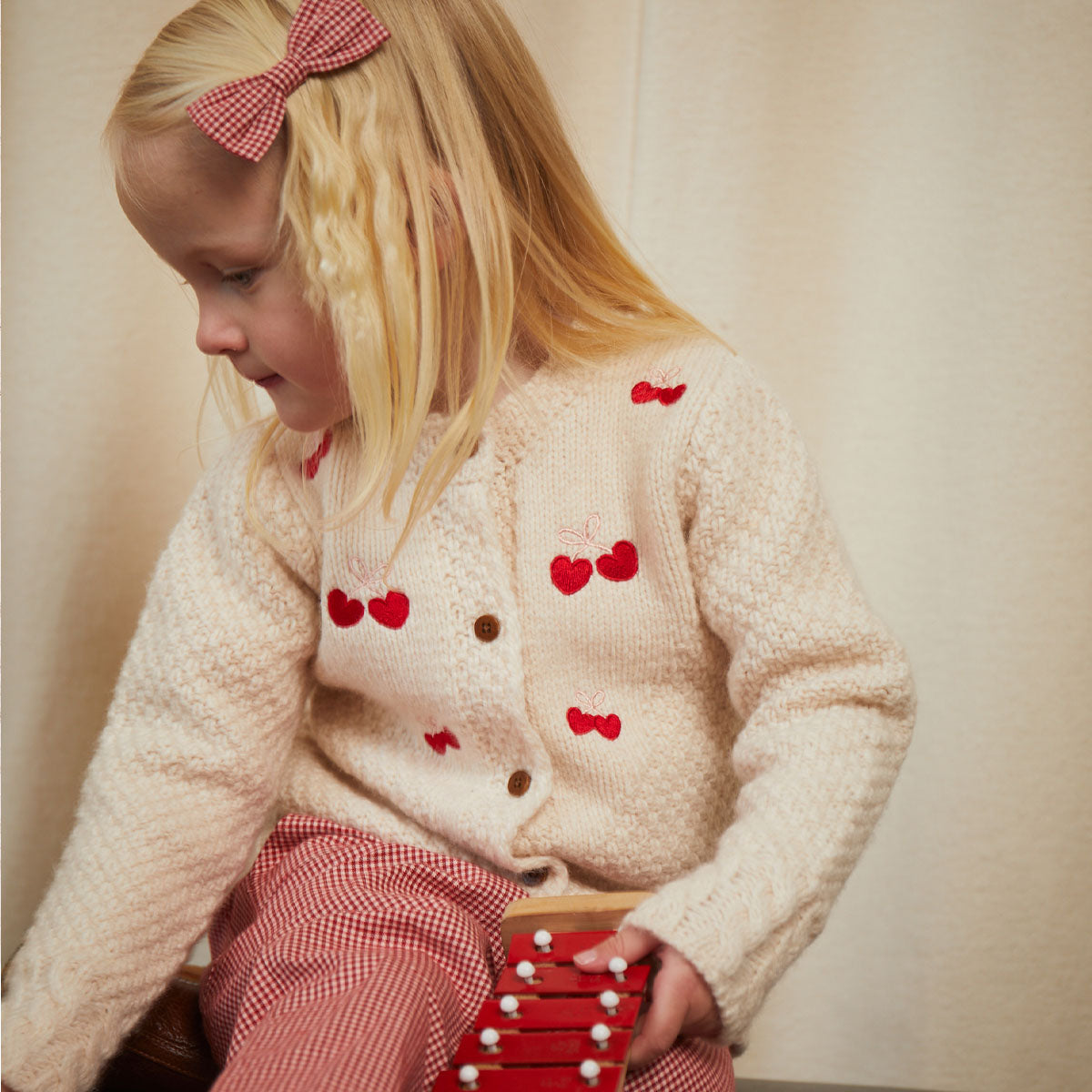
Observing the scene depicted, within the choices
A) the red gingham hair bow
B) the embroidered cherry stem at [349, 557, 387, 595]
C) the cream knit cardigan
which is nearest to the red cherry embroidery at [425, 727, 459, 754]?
the cream knit cardigan

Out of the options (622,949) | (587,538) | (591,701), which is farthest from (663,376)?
(622,949)

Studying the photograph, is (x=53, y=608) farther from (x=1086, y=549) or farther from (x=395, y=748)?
(x=1086, y=549)

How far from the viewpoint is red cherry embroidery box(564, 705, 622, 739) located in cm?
79

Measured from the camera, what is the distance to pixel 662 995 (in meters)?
0.57

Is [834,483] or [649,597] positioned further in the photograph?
[834,483]

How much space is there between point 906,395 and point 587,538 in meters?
0.53

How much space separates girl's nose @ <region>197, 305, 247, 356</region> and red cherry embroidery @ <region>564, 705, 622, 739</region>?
0.32 metres

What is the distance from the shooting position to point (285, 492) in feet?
2.80

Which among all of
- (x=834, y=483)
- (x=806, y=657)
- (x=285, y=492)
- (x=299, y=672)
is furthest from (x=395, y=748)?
(x=834, y=483)

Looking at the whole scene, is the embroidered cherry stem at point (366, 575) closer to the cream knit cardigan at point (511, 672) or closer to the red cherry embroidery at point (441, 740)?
the cream knit cardigan at point (511, 672)

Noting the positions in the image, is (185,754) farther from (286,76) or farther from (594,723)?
(286,76)

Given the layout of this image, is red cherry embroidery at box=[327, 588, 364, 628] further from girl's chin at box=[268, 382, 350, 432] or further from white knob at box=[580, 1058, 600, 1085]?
white knob at box=[580, 1058, 600, 1085]

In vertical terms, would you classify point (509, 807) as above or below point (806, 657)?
below

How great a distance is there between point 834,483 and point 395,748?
1.84 feet
